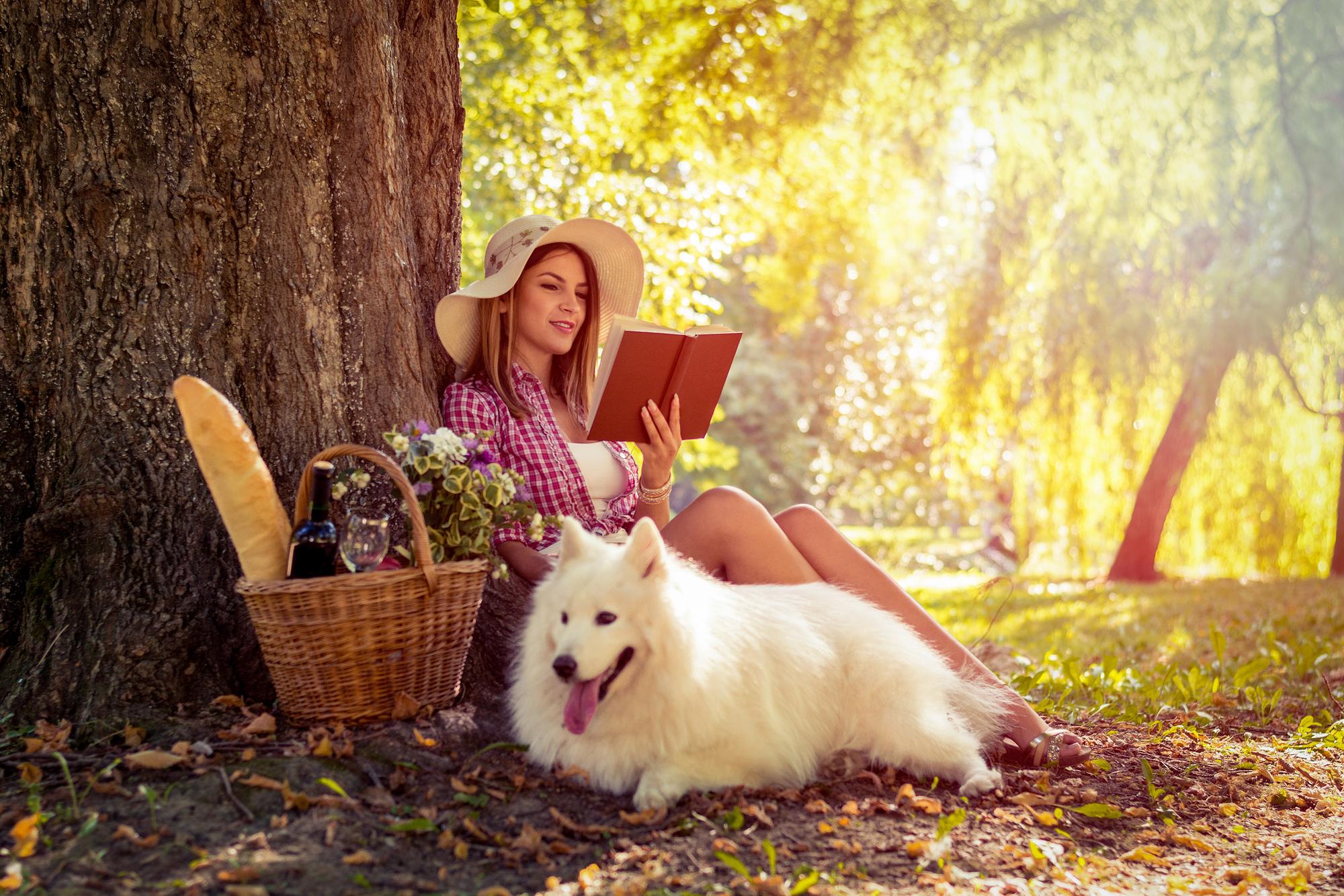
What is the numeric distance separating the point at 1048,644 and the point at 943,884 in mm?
5452

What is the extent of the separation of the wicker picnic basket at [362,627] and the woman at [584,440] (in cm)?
51

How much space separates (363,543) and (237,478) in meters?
0.37

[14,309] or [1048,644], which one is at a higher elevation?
[14,309]

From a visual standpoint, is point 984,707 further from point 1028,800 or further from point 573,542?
point 573,542

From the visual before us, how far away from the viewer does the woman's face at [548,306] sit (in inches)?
162

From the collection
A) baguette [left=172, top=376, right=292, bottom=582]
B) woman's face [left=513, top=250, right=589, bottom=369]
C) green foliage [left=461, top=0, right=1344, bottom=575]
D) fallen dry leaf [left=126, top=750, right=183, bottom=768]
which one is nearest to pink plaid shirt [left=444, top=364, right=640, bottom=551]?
woman's face [left=513, top=250, right=589, bottom=369]

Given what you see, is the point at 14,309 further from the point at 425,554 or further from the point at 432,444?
the point at 425,554

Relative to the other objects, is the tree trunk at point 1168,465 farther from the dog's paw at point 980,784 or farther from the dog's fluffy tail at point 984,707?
the dog's paw at point 980,784

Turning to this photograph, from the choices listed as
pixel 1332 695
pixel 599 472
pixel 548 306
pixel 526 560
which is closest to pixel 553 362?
pixel 548 306

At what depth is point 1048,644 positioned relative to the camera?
7.53m

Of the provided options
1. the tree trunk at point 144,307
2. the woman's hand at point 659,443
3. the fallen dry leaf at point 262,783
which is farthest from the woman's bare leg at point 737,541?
the fallen dry leaf at point 262,783

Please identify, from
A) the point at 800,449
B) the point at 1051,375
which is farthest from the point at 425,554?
the point at 800,449

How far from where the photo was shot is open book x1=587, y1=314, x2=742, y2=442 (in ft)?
11.7

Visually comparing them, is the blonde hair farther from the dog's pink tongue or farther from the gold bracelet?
the dog's pink tongue
